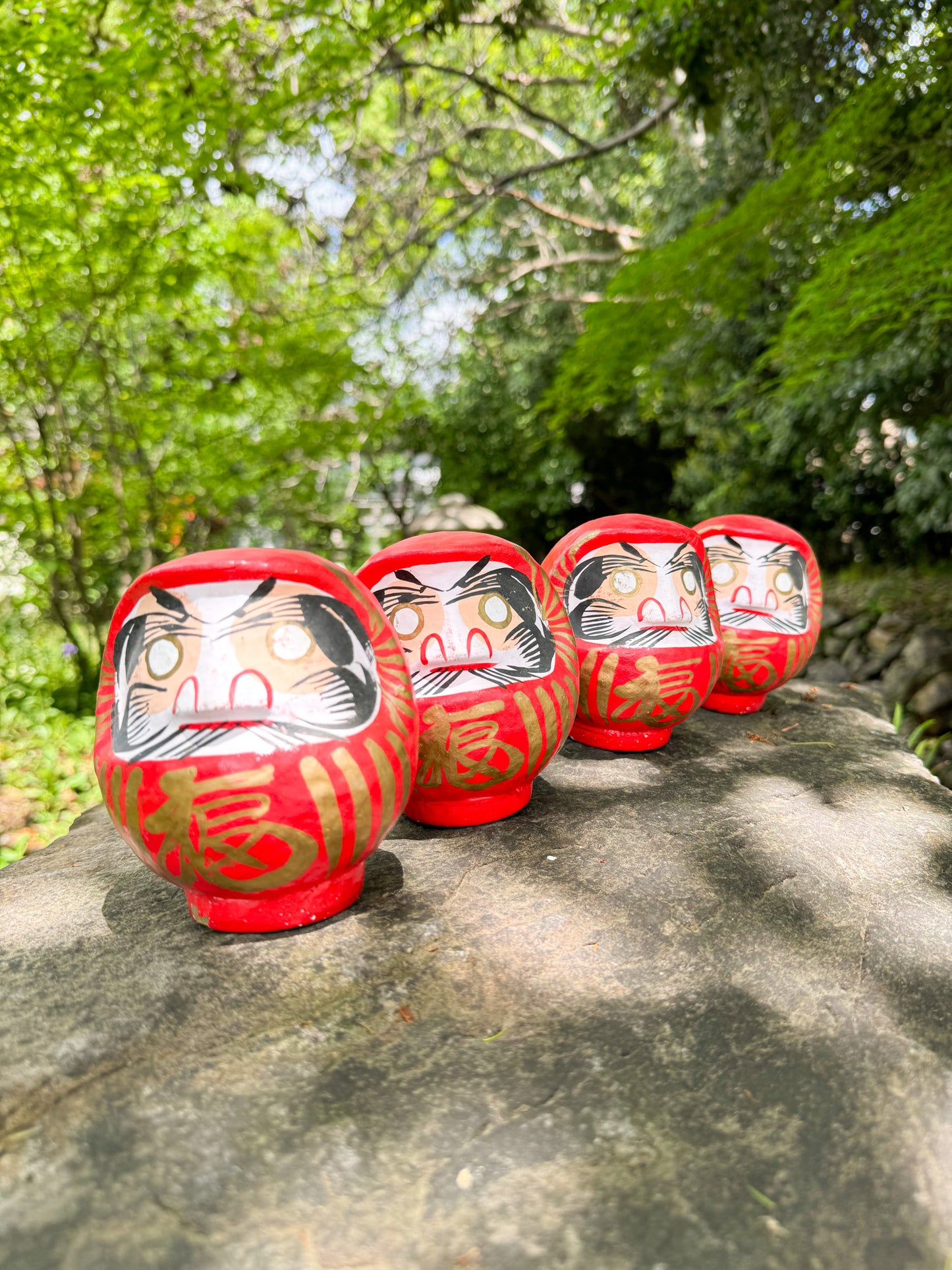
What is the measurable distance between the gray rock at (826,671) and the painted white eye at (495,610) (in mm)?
4461

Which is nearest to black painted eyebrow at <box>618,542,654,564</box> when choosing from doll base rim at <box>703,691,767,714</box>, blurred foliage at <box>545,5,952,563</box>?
doll base rim at <box>703,691,767,714</box>

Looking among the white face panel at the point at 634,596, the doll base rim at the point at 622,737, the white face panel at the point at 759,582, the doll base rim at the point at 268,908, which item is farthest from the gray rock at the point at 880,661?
the doll base rim at the point at 268,908

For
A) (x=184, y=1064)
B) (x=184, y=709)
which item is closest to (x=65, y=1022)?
(x=184, y=1064)

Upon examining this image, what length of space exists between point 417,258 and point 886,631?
26.0 ft

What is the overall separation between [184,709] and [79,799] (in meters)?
2.99

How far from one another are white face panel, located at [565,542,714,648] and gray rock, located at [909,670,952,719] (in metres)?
3.09

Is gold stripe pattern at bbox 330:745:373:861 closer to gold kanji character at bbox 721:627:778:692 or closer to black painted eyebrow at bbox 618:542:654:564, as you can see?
black painted eyebrow at bbox 618:542:654:564

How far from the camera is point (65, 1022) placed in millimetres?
1402

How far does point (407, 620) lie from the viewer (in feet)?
6.84

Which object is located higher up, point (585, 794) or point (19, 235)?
point (19, 235)

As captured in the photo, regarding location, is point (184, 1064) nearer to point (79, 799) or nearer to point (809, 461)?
point (79, 799)

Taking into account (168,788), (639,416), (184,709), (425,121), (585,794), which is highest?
(425,121)

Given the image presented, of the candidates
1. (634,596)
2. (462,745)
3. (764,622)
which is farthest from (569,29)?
(462,745)

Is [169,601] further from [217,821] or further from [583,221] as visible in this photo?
[583,221]
